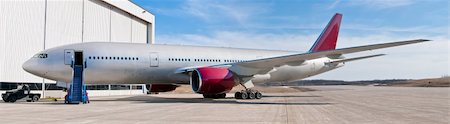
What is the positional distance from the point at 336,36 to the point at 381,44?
11.4m

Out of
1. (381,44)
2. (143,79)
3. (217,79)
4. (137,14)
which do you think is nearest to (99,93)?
(137,14)

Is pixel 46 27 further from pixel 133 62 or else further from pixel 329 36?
pixel 329 36

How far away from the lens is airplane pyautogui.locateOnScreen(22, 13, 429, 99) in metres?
19.1

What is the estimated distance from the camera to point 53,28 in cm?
2972

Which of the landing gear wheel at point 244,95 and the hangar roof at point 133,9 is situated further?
the hangar roof at point 133,9

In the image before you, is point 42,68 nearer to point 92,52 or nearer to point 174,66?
point 92,52

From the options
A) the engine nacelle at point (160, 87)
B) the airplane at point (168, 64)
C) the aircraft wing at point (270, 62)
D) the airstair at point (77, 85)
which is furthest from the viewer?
the engine nacelle at point (160, 87)

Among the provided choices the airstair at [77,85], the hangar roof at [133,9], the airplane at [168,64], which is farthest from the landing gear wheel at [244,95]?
the hangar roof at [133,9]

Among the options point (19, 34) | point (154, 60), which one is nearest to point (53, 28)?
point (19, 34)

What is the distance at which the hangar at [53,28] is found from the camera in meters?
25.2

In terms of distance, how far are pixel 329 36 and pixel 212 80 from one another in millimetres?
11561

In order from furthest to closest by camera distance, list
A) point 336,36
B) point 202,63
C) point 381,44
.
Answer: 1. point 336,36
2. point 202,63
3. point 381,44

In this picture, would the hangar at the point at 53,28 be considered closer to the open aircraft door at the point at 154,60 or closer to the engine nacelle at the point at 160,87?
the engine nacelle at the point at 160,87

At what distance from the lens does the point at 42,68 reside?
1897 cm
